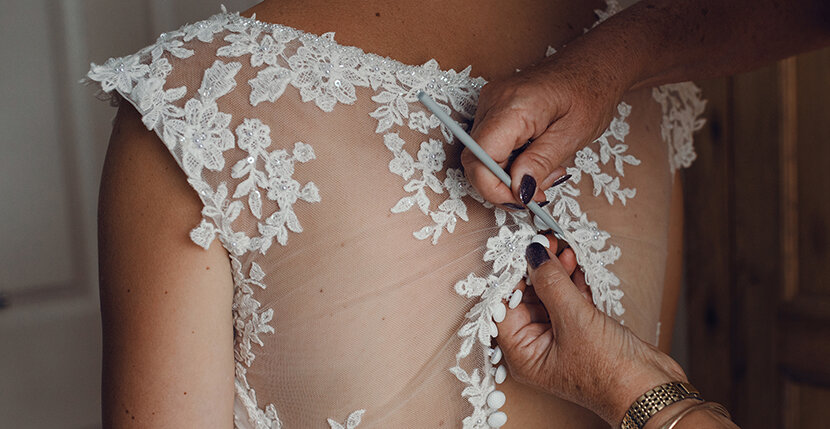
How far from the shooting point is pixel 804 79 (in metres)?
2.03

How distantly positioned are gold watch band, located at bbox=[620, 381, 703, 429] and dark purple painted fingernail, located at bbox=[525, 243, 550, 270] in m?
0.19

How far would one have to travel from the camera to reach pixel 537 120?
2.36 ft

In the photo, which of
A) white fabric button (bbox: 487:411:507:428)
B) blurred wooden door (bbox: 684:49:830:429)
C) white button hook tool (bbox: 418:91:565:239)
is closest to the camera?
white button hook tool (bbox: 418:91:565:239)

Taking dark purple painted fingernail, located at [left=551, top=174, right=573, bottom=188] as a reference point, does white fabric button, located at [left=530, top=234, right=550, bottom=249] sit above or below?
below

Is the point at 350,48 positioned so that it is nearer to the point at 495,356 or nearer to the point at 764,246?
the point at 495,356

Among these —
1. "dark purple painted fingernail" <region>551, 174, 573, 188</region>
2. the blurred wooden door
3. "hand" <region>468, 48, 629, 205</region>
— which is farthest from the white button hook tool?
the blurred wooden door

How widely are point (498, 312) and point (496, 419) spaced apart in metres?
0.13

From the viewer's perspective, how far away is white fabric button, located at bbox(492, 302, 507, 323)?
76 centimetres

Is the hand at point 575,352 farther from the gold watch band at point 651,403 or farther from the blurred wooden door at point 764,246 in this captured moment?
the blurred wooden door at point 764,246

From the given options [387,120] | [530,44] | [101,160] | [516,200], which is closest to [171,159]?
[387,120]

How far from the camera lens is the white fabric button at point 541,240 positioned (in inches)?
31.1

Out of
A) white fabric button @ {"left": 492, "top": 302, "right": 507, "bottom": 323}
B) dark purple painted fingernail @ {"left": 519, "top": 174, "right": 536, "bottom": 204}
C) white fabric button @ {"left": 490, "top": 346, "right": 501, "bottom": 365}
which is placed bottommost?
white fabric button @ {"left": 490, "top": 346, "right": 501, "bottom": 365}

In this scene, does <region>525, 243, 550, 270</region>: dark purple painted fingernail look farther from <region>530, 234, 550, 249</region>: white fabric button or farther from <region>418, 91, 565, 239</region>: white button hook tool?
<region>418, 91, 565, 239</region>: white button hook tool

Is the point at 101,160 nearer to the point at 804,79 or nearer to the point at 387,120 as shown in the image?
the point at 387,120
